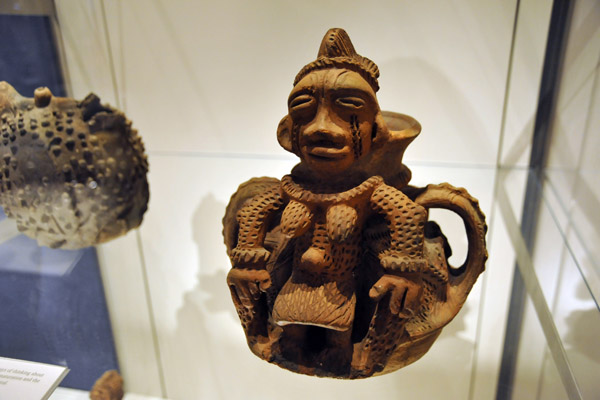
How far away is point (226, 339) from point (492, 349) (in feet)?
2.68

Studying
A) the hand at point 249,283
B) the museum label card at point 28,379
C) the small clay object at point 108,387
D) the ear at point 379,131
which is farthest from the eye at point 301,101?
the small clay object at point 108,387

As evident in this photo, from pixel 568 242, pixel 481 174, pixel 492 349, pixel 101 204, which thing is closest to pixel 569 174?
pixel 568 242

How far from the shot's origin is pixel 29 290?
123 centimetres

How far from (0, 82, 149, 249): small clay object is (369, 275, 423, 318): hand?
1.83ft

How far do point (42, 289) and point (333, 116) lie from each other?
0.89m

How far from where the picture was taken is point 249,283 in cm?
93

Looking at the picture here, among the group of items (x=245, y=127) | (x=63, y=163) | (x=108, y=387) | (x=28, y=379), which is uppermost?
(x=63, y=163)

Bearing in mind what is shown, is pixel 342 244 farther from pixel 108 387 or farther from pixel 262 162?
pixel 108 387

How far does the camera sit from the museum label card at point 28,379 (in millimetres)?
991

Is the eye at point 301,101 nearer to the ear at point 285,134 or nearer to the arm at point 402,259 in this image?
the ear at point 285,134

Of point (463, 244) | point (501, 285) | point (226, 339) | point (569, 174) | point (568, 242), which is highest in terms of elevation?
point (569, 174)

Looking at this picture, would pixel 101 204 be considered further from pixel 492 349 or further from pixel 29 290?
pixel 492 349

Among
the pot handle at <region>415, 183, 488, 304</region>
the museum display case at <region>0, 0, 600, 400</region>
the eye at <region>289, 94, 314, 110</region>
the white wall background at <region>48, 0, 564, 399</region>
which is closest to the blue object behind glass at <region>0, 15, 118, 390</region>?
the museum display case at <region>0, 0, 600, 400</region>

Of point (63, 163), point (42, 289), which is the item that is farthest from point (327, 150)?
point (42, 289)
